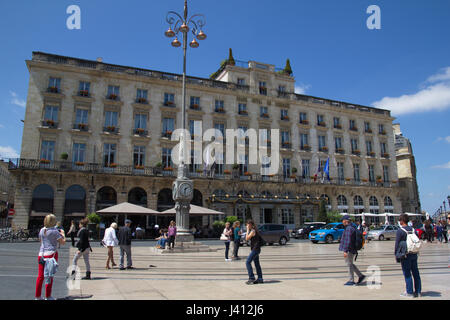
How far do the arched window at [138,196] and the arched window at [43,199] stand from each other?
22.3ft

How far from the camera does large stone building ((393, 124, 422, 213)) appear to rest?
47.8m

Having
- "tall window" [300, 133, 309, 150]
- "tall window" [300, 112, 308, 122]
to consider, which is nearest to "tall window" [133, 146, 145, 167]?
"tall window" [300, 133, 309, 150]

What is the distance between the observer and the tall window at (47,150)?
29.6 metres

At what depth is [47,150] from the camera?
2977 cm

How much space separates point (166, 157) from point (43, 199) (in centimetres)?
1184

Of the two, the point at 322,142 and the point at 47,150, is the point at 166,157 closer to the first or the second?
the point at 47,150

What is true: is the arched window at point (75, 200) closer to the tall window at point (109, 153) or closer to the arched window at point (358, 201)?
the tall window at point (109, 153)

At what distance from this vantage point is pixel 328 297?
619 centimetres

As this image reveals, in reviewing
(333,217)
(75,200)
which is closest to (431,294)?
(75,200)

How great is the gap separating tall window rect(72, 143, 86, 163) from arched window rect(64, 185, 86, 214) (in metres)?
2.71

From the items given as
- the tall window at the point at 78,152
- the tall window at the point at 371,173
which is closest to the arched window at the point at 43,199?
the tall window at the point at 78,152

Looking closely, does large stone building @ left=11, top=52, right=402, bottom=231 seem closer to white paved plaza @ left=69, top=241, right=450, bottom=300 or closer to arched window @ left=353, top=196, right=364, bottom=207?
arched window @ left=353, top=196, right=364, bottom=207
